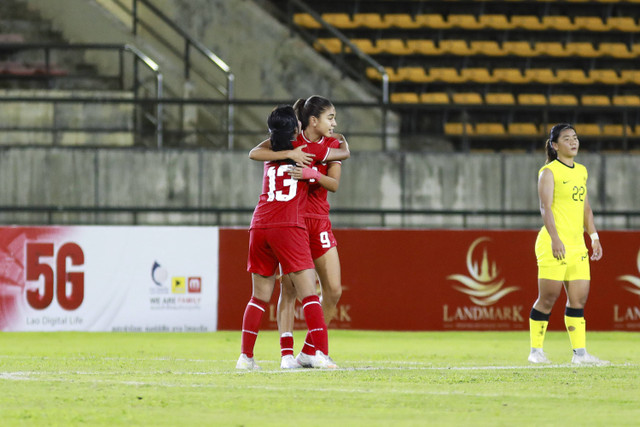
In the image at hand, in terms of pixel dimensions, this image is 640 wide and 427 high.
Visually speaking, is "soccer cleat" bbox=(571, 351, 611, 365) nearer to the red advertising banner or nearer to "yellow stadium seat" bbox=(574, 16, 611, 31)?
the red advertising banner

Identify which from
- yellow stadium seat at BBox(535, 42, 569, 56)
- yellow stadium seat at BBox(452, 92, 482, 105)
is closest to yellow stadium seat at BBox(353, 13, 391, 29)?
yellow stadium seat at BBox(452, 92, 482, 105)

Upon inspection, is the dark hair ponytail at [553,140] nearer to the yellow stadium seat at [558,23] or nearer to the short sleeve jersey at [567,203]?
the short sleeve jersey at [567,203]

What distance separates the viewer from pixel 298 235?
24.5ft

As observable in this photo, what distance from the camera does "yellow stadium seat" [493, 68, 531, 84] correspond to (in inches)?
888

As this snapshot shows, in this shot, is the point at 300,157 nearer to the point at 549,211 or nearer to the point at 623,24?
the point at 549,211

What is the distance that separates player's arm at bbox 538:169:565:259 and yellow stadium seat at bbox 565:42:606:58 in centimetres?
1540

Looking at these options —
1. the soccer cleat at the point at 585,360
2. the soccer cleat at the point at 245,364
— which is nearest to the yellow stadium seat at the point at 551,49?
the soccer cleat at the point at 585,360

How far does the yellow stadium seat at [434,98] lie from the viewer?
21.7m

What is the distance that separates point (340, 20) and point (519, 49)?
147 inches

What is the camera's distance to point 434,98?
21.9 meters

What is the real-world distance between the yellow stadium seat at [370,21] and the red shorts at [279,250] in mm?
15912

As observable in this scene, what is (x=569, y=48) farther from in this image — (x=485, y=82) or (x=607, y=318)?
(x=607, y=318)

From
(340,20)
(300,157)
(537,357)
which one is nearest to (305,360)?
(300,157)

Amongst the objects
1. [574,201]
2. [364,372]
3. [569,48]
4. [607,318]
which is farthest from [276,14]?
[364,372]
